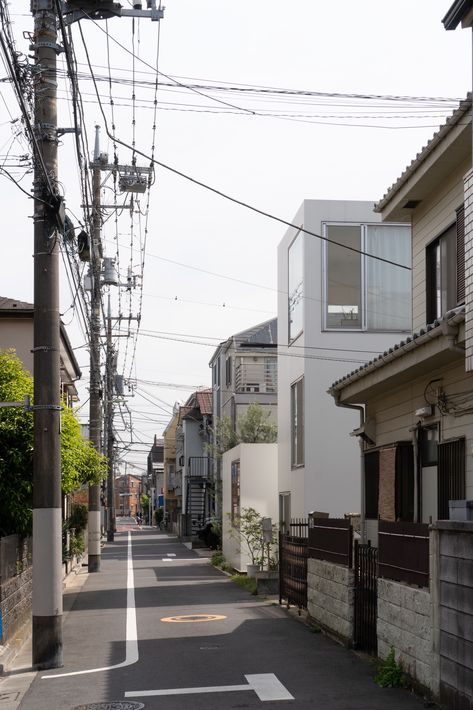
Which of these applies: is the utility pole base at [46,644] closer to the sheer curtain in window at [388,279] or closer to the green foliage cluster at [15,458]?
the green foliage cluster at [15,458]

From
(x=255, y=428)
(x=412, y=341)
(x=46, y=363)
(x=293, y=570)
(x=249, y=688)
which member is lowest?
(x=249, y=688)

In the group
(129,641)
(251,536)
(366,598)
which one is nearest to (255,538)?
(251,536)

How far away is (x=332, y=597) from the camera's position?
15.0m

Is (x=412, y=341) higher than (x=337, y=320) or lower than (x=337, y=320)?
lower

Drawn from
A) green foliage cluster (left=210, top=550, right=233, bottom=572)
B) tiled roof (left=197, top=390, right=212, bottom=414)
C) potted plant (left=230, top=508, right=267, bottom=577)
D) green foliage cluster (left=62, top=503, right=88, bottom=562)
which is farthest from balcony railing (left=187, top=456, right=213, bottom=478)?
potted plant (left=230, top=508, right=267, bottom=577)

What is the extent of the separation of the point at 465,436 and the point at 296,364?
13253mm

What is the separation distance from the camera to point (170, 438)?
98.6 meters

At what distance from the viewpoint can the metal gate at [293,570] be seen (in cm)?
1819

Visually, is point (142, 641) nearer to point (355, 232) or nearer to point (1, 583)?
point (1, 583)

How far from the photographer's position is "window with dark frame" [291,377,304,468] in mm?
25781

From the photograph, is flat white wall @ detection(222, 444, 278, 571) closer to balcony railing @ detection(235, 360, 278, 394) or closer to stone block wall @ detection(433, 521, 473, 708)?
balcony railing @ detection(235, 360, 278, 394)

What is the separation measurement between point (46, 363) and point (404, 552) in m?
5.43

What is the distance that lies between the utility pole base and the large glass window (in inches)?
555

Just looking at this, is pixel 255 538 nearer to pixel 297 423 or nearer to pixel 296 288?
pixel 297 423
